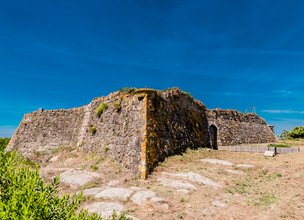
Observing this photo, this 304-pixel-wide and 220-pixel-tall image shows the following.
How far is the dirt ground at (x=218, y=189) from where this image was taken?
7836mm

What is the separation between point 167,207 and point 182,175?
3.54 metres

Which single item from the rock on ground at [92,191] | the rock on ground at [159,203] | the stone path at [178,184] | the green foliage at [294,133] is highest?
the green foliage at [294,133]

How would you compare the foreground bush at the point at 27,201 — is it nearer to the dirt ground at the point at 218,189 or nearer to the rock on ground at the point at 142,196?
the dirt ground at the point at 218,189

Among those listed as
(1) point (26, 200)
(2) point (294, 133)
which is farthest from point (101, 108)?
(2) point (294, 133)

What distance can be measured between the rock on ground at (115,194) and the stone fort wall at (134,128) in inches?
74.6

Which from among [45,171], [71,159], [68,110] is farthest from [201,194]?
[68,110]

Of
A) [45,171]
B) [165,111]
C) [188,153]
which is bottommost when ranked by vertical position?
[45,171]

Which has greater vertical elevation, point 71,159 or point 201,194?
point 71,159

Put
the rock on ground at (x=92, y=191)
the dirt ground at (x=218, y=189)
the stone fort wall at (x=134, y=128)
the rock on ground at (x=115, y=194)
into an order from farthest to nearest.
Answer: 1. the stone fort wall at (x=134, y=128)
2. the rock on ground at (x=92, y=191)
3. the rock on ground at (x=115, y=194)
4. the dirt ground at (x=218, y=189)

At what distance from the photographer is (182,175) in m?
11.4

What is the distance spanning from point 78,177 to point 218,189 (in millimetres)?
7136

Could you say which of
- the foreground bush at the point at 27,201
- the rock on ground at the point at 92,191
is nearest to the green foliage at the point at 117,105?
the rock on ground at the point at 92,191

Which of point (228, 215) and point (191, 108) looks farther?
point (191, 108)

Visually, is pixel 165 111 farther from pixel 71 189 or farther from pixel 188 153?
pixel 71 189
